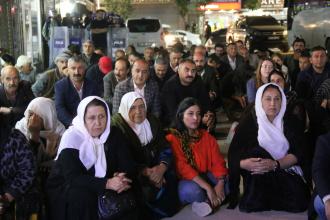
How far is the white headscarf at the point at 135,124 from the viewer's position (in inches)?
190

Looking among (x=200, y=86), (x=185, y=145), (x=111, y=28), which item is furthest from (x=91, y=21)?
(x=185, y=145)

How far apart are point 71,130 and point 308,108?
9.81 ft

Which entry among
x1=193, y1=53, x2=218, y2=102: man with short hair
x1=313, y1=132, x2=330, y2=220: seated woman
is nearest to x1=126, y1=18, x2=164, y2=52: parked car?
x1=193, y1=53, x2=218, y2=102: man with short hair

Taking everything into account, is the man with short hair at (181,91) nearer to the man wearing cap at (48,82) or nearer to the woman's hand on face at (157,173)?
the woman's hand on face at (157,173)

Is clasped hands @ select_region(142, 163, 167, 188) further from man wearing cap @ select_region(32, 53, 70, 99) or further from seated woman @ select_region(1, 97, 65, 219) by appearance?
man wearing cap @ select_region(32, 53, 70, 99)

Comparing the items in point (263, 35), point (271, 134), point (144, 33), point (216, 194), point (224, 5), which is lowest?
point (216, 194)

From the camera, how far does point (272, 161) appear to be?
4.75m

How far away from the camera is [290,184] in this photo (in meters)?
4.80

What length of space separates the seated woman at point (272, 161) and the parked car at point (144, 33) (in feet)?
53.4

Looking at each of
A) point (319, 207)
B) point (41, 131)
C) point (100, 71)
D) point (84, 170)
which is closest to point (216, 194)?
point (319, 207)

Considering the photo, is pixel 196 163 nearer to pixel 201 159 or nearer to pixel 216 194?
pixel 201 159

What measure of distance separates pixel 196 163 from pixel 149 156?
0.45 meters

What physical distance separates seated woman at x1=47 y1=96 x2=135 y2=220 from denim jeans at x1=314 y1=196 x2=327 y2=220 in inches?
54.5

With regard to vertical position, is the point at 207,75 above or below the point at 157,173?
above
